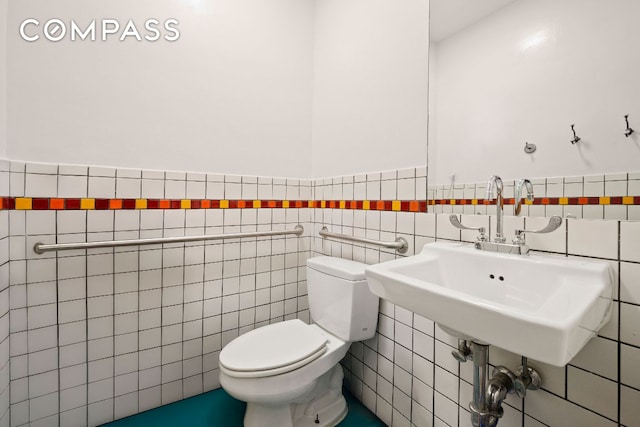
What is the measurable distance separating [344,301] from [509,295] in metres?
0.68

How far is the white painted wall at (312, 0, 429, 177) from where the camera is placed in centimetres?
125

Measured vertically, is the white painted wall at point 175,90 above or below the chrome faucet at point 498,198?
above

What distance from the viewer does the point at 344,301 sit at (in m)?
1.31

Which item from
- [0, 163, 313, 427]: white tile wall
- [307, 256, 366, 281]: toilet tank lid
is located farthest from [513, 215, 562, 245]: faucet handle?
[0, 163, 313, 427]: white tile wall

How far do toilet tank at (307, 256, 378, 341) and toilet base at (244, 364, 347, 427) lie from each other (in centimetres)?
28

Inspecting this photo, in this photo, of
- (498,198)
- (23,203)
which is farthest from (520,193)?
(23,203)

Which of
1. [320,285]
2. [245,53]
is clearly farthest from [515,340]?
[245,53]

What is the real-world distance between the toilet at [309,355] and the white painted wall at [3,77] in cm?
122

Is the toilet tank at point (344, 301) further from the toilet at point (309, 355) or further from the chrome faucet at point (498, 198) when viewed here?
the chrome faucet at point (498, 198)

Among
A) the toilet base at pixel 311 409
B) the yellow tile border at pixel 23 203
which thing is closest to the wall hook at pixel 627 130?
the toilet base at pixel 311 409

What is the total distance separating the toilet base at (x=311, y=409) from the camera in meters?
1.17

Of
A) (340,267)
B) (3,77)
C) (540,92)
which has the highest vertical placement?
(3,77)

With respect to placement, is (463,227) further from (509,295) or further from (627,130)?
(627,130)

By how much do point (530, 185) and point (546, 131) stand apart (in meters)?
0.19
